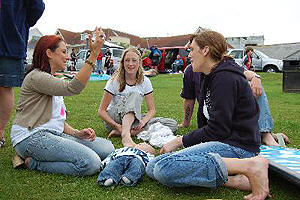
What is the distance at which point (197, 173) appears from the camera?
2.34m

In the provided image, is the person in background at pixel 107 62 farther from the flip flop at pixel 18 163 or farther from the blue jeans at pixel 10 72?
the flip flop at pixel 18 163

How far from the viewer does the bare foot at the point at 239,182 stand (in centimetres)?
251

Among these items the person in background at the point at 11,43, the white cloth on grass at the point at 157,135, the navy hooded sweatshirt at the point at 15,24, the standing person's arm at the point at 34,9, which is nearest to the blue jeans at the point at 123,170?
the white cloth on grass at the point at 157,135

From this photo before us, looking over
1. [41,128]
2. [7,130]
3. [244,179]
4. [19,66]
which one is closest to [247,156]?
[244,179]

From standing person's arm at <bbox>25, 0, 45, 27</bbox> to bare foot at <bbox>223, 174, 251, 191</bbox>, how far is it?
244cm

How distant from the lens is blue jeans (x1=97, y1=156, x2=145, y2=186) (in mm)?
2598

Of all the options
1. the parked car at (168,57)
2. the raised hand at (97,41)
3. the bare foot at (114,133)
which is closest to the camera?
the raised hand at (97,41)

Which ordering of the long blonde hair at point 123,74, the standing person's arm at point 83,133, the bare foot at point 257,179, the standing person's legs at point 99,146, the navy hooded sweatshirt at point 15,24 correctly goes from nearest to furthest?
the bare foot at point 257,179
the standing person's arm at point 83,133
the standing person's legs at point 99,146
the navy hooded sweatshirt at point 15,24
the long blonde hair at point 123,74

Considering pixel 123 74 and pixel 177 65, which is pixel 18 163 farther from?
pixel 177 65

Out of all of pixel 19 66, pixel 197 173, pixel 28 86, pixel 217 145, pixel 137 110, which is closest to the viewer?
pixel 197 173

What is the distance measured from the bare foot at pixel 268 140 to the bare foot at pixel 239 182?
1.37 metres

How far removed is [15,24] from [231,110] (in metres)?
2.22

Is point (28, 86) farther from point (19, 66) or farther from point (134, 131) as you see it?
point (134, 131)

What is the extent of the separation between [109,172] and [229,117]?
0.93 m
